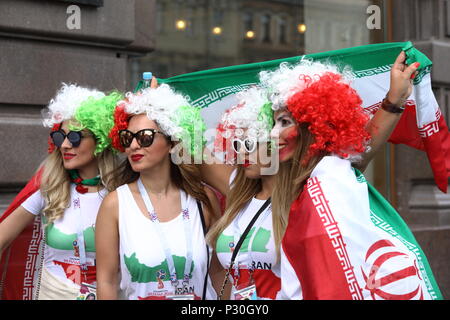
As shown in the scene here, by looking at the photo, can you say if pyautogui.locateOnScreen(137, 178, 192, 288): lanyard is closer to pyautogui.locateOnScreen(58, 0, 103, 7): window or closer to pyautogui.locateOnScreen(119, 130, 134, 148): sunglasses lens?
pyautogui.locateOnScreen(119, 130, 134, 148): sunglasses lens

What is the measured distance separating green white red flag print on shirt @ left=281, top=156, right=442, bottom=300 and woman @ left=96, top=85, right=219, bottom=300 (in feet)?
2.58

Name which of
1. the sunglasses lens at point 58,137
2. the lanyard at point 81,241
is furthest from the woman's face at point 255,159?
the sunglasses lens at point 58,137

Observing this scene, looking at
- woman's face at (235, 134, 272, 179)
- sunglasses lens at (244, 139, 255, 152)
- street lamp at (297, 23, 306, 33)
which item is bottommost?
woman's face at (235, 134, 272, 179)

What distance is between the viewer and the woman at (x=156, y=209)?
379 centimetres

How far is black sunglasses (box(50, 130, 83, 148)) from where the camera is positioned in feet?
14.3

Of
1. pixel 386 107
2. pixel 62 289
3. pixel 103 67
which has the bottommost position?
pixel 62 289

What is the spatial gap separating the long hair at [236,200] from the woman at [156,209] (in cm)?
13

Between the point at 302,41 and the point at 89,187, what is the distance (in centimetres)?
521

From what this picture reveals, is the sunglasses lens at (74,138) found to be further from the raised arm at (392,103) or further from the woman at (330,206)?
the raised arm at (392,103)

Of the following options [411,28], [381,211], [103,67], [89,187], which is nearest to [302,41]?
[411,28]

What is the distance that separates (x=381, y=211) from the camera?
3396 mm

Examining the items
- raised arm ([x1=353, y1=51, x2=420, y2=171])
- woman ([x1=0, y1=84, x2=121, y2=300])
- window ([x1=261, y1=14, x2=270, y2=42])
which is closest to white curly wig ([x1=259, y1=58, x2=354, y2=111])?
raised arm ([x1=353, y1=51, x2=420, y2=171])

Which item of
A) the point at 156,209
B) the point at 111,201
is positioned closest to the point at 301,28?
the point at 156,209
